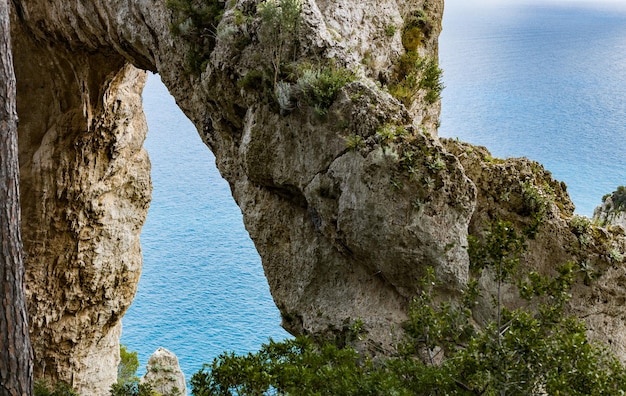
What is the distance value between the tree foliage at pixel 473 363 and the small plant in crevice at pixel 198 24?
4822 millimetres

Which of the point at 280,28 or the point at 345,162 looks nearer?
the point at 345,162

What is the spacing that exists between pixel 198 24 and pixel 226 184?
94.7 feet

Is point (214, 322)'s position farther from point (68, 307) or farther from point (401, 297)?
point (401, 297)

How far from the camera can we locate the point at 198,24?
9.07 m

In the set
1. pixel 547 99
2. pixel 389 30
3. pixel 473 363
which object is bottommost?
pixel 473 363

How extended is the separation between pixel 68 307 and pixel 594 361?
14490mm

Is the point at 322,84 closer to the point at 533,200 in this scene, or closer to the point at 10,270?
the point at 533,200

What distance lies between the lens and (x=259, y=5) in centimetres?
779

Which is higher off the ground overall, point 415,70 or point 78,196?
point 415,70

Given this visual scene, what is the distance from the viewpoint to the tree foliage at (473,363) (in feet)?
16.9

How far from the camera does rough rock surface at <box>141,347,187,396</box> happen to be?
Result: 63.0 feet

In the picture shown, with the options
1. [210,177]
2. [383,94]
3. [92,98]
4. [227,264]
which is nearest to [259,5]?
[383,94]

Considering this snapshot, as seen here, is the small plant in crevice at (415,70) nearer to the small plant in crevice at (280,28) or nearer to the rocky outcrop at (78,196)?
the small plant in crevice at (280,28)

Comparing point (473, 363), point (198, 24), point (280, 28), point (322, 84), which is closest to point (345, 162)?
point (322, 84)
